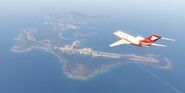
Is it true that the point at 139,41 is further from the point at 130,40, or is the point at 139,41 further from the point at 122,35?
the point at 122,35

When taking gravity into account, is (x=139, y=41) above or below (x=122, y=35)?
below

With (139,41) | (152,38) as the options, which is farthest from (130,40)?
(152,38)

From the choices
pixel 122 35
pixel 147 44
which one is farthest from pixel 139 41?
pixel 122 35

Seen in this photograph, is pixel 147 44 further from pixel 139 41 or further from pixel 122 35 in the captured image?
pixel 122 35

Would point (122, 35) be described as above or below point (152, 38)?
above

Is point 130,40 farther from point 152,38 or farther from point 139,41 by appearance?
point 152,38

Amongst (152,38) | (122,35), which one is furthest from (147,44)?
(122,35)

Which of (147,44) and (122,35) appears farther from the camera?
(122,35)

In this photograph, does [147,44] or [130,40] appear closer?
[147,44]
